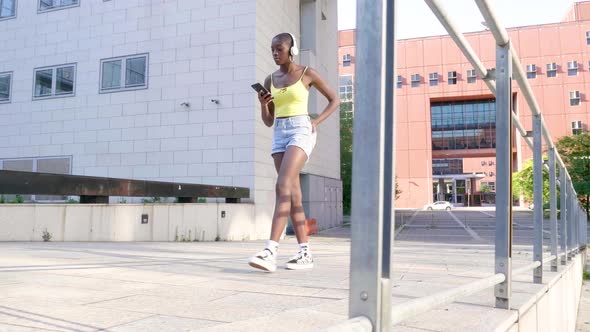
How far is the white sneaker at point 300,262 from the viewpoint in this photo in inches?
131

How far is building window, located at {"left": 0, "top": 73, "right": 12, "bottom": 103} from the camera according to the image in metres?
13.0

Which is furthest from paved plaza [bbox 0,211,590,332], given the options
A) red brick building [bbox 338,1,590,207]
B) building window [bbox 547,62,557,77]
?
building window [bbox 547,62,557,77]

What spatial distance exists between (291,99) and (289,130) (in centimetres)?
23

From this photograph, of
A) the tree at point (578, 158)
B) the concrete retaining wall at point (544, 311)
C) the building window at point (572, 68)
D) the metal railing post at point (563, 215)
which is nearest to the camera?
the concrete retaining wall at point (544, 311)

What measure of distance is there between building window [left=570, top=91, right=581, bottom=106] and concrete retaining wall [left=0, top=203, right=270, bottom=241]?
43071 millimetres

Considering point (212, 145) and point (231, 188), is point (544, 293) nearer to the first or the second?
point (231, 188)

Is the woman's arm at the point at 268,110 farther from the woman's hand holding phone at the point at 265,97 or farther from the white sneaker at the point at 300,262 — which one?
the white sneaker at the point at 300,262

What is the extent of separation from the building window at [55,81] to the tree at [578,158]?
23.2 m

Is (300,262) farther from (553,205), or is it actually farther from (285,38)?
(553,205)

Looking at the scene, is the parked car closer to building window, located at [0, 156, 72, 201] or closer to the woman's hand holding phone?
building window, located at [0, 156, 72, 201]

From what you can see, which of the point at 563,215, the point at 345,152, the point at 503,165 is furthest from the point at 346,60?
the point at 503,165

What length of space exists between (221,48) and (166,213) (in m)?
4.67

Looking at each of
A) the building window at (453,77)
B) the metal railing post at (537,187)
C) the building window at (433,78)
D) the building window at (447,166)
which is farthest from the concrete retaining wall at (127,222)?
the building window at (447,166)

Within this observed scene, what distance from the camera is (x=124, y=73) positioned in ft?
39.0
